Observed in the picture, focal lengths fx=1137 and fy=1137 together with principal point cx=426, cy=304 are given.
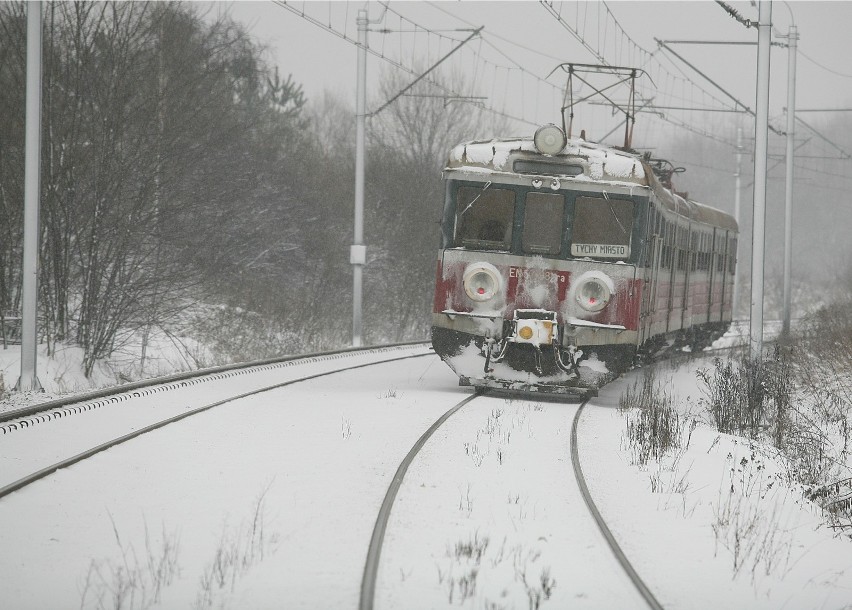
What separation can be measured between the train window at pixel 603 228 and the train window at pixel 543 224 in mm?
185

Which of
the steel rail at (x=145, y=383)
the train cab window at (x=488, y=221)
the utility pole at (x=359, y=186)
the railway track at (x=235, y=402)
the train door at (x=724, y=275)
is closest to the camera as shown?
the railway track at (x=235, y=402)

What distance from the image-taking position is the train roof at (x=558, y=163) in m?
12.5

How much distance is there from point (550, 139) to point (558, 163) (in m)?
0.29

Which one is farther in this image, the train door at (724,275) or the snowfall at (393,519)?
the train door at (724,275)

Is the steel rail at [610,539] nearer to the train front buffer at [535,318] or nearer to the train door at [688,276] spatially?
the train front buffer at [535,318]

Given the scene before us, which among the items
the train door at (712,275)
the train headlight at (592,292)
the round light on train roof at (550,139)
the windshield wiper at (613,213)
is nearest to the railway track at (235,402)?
the train headlight at (592,292)

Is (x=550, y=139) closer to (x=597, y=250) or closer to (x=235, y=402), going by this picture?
(x=597, y=250)

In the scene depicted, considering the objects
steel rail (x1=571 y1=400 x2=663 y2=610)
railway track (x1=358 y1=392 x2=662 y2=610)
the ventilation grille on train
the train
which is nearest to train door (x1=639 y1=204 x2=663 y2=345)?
the train

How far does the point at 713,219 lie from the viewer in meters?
20.3

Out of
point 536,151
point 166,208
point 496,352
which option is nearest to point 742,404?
A: point 496,352

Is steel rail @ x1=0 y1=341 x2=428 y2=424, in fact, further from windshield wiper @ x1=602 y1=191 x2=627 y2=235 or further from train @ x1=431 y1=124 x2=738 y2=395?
windshield wiper @ x1=602 y1=191 x2=627 y2=235

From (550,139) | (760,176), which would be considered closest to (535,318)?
(550,139)

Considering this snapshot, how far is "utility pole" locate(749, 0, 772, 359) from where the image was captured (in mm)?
15078

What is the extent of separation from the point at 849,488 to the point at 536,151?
214 inches
